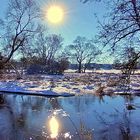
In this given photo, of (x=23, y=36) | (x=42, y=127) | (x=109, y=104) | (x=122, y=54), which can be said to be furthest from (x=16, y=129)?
(x=23, y=36)

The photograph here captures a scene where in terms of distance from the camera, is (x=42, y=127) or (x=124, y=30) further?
(x=42, y=127)

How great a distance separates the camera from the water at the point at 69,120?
12544mm

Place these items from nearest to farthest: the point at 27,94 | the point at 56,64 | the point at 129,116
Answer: the point at 129,116, the point at 27,94, the point at 56,64

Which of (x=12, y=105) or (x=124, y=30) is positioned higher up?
(x=124, y=30)

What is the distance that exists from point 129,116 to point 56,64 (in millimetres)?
53170

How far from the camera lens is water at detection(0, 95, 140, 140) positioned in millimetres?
12544

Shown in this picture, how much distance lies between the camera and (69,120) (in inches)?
607

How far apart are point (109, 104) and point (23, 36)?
10.8 m

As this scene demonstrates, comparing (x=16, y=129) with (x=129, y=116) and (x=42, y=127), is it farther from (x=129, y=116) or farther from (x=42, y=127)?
(x=129, y=116)

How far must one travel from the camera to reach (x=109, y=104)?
68.4ft

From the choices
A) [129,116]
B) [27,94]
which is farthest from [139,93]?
[129,116]

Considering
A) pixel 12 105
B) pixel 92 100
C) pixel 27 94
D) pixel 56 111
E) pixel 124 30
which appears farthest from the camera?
pixel 27 94

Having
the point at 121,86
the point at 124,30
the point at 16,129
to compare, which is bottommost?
the point at 16,129

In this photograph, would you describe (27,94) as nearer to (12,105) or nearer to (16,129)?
(12,105)
